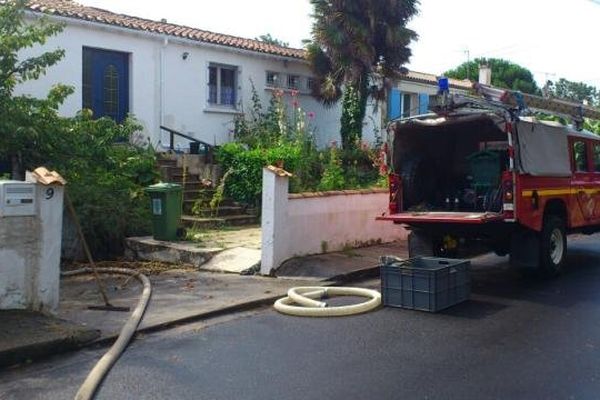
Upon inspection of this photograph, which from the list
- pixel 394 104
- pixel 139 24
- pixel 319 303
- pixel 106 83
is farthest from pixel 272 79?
pixel 319 303

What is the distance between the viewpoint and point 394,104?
24.4 metres

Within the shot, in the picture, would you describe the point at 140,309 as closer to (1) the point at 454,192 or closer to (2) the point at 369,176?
(1) the point at 454,192

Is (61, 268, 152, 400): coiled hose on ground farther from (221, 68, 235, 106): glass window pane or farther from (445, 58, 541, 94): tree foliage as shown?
(445, 58, 541, 94): tree foliage

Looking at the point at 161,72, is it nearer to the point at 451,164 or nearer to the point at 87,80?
the point at 87,80

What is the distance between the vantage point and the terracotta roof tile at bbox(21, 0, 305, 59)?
15.2m

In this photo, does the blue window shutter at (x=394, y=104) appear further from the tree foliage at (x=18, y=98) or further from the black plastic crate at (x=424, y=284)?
the black plastic crate at (x=424, y=284)

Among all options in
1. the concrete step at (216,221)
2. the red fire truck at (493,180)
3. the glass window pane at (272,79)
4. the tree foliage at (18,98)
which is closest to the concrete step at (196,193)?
the concrete step at (216,221)

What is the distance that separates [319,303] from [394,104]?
1750 cm

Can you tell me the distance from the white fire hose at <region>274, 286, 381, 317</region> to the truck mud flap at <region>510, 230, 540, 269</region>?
2.43 meters

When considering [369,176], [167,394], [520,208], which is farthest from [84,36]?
[167,394]

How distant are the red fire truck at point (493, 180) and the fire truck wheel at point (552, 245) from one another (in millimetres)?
15

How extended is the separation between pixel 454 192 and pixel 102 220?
5.73 meters

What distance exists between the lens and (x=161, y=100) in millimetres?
17016

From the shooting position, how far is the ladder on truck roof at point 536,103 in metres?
10.7
